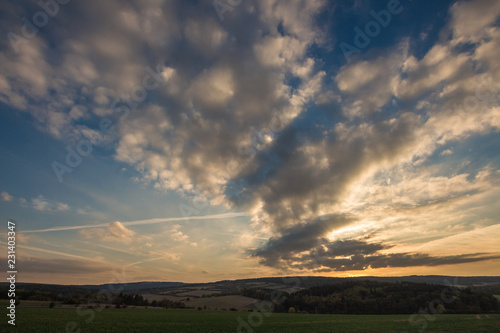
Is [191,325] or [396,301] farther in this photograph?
[396,301]

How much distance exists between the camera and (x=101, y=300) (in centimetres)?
10944

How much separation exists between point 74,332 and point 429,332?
53016mm

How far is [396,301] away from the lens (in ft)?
381

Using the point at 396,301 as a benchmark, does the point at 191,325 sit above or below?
above

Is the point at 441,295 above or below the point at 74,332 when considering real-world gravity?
below

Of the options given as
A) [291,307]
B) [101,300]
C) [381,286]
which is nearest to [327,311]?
[291,307]

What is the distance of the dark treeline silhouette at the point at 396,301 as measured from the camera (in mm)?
100562

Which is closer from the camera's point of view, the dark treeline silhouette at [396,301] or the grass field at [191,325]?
the grass field at [191,325]

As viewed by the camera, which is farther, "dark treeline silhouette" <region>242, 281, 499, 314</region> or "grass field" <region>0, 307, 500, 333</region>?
"dark treeline silhouette" <region>242, 281, 499, 314</region>

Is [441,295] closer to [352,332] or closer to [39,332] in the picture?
[352,332]

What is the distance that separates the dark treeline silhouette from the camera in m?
101

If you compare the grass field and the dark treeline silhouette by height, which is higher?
the grass field

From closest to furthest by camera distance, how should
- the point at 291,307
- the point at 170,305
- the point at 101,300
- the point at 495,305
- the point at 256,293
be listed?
the point at 495,305, the point at 101,300, the point at 170,305, the point at 291,307, the point at 256,293

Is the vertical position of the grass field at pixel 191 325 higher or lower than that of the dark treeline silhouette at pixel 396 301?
higher
